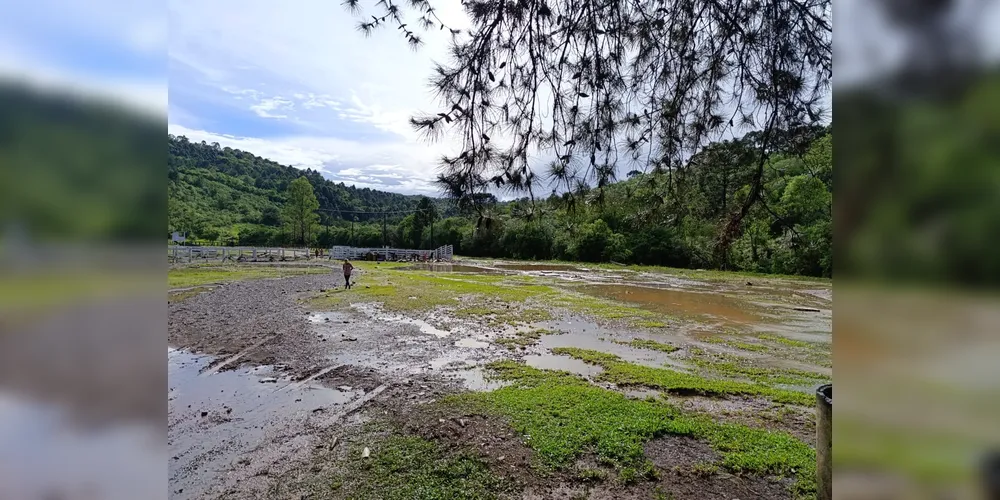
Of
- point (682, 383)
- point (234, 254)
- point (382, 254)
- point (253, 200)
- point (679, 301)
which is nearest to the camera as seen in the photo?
point (682, 383)

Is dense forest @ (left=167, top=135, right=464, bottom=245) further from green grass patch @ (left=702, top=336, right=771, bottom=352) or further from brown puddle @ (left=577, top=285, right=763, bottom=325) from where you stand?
green grass patch @ (left=702, top=336, right=771, bottom=352)

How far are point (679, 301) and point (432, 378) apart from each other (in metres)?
15.9

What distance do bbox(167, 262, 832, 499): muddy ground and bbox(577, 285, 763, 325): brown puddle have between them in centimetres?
23

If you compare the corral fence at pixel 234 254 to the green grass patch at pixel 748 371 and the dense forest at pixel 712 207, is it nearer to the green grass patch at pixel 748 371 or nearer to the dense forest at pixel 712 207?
the green grass patch at pixel 748 371

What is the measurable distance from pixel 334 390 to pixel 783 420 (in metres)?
7.29

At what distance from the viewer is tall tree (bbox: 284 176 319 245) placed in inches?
1502

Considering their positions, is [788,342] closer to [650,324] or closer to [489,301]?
[650,324]

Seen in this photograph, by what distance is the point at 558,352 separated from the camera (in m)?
10.9

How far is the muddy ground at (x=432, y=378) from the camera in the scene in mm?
4914

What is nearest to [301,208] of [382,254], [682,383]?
[382,254]

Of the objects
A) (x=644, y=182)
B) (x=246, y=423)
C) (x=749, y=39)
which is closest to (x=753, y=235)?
(x=644, y=182)

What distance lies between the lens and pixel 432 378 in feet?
28.1
